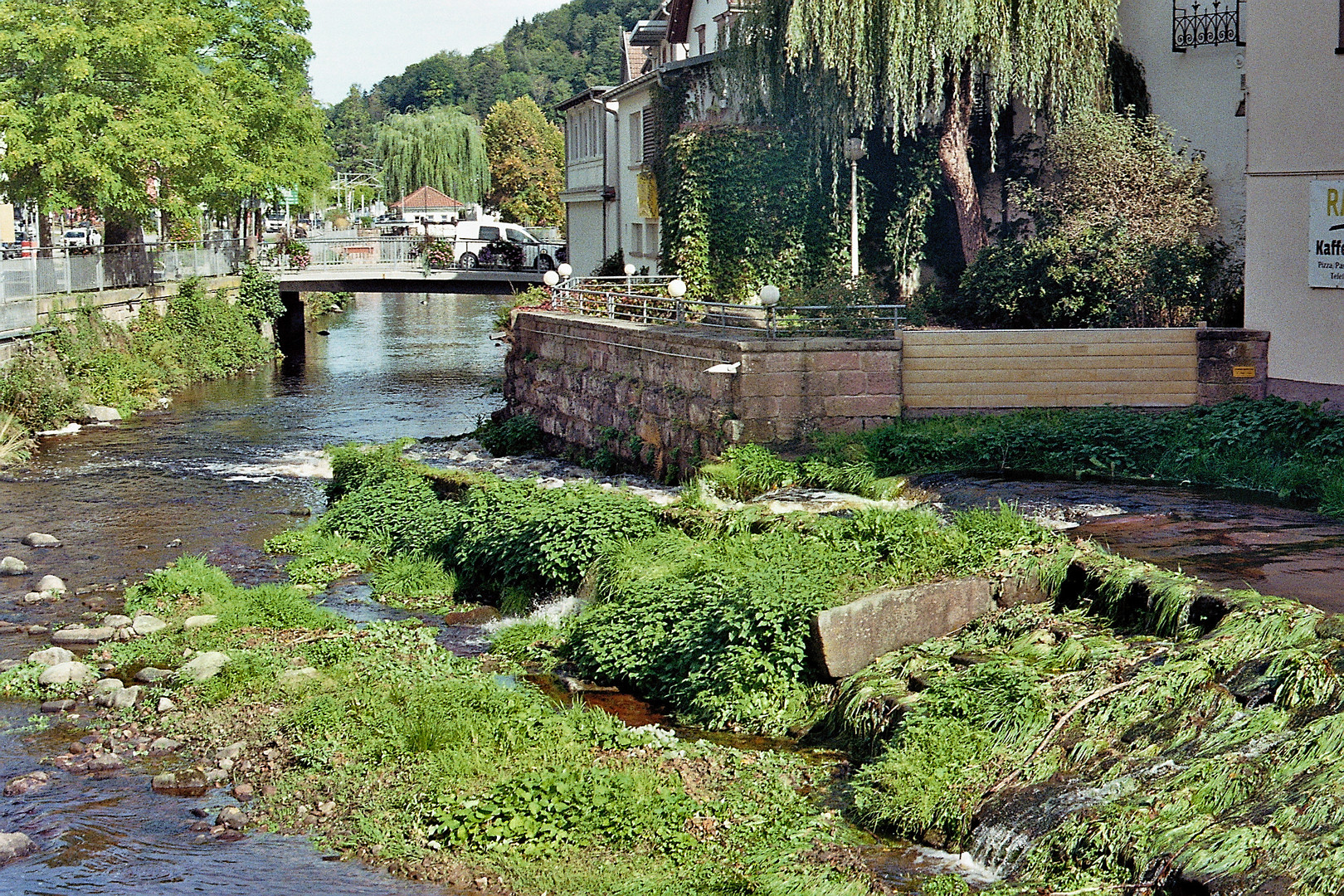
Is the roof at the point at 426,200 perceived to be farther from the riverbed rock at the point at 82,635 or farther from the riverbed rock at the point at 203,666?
the riverbed rock at the point at 203,666

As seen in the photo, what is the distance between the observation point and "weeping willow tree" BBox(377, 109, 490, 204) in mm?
85062

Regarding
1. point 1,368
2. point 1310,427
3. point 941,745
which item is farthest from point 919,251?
point 941,745

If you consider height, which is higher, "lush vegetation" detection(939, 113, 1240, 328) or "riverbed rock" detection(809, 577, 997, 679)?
"lush vegetation" detection(939, 113, 1240, 328)

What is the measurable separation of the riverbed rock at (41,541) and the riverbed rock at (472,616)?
21.7ft

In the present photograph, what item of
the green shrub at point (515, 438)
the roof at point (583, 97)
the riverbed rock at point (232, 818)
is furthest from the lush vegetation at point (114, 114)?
the riverbed rock at point (232, 818)

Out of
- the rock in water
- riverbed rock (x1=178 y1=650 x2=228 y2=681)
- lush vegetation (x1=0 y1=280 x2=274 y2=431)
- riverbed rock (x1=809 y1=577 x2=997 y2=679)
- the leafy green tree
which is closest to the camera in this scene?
riverbed rock (x1=809 y1=577 x2=997 y2=679)

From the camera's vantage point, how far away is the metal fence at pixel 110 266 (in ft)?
101

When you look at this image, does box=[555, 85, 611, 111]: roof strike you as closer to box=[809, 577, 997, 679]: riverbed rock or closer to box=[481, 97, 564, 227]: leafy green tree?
box=[809, 577, 997, 679]: riverbed rock

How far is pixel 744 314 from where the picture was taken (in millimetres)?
24500

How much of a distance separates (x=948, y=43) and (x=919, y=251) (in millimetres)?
4685

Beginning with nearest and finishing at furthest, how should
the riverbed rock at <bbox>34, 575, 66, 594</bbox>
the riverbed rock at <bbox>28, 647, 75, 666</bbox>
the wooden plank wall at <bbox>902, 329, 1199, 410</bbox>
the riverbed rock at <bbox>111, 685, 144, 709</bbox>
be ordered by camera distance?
1. the riverbed rock at <bbox>111, 685, 144, 709</bbox>
2. the riverbed rock at <bbox>28, 647, 75, 666</bbox>
3. the riverbed rock at <bbox>34, 575, 66, 594</bbox>
4. the wooden plank wall at <bbox>902, 329, 1199, 410</bbox>

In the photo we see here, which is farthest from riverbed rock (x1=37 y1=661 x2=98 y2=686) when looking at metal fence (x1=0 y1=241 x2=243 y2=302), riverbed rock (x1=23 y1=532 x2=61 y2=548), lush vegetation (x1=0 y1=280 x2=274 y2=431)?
metal fence (x1=0 y1=241 x2=243 y2=302)

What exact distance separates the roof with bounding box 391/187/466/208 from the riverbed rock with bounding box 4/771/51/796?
267 ft

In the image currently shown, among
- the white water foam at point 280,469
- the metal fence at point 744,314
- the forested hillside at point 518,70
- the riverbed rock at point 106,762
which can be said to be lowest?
the riverbed rock at point 106,762
